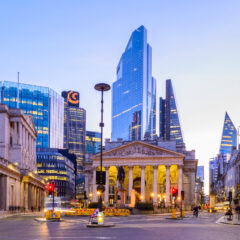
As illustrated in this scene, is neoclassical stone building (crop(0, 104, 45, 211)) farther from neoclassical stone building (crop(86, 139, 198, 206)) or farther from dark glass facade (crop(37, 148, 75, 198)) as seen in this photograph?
dark glass facade (crop(37, 148, 75, 198))

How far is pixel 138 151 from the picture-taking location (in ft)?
368

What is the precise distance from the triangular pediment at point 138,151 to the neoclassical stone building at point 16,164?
2212 centimetres

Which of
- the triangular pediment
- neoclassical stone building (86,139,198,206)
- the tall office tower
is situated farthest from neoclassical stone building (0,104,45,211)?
the tall office tower

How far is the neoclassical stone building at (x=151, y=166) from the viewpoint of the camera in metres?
110

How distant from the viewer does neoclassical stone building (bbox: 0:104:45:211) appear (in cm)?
6743

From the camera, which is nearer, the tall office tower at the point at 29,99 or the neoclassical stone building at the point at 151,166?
the neoclassical stone building at the point at 151,166

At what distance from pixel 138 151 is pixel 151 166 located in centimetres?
772

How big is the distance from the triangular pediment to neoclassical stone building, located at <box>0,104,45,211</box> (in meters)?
22.1

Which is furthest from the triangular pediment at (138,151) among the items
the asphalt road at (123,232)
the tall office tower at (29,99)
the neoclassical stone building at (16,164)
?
the tall office tower at (29,99)

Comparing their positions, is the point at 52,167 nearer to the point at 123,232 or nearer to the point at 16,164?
the point at 16,164

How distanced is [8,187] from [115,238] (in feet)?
165

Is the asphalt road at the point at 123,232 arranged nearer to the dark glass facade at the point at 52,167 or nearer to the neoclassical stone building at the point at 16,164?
the neoclassical stone building at the point at 16,164

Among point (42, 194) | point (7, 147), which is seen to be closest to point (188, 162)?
point (42, 194)

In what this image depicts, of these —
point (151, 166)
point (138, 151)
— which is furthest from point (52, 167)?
point (138, 151)
